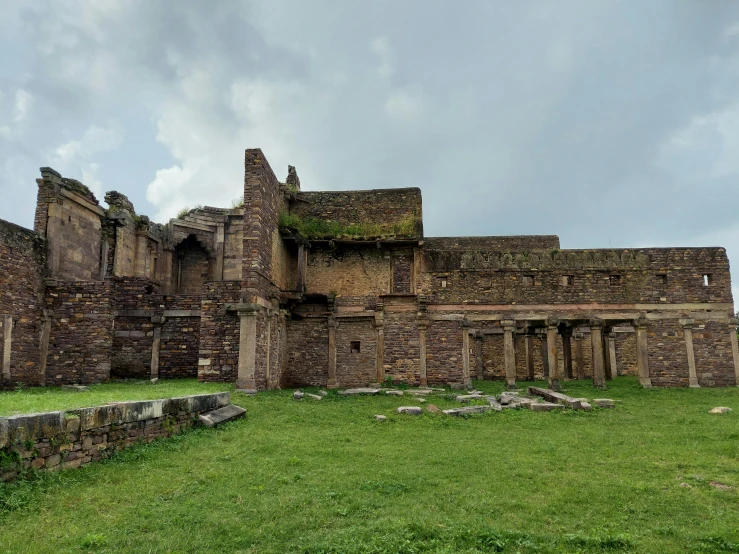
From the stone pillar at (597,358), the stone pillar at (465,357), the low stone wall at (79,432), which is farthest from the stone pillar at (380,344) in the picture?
the low stone wall at (79,432)

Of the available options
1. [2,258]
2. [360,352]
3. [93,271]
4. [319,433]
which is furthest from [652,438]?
[93,271]

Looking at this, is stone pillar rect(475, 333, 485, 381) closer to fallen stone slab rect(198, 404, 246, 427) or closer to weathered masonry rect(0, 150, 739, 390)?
weathered masonry rect(0, 150, 739, 390)

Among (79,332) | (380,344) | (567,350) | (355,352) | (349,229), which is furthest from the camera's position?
(567,350)

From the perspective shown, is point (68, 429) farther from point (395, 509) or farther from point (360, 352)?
point (360, 352)

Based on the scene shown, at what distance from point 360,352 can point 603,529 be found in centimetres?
1717

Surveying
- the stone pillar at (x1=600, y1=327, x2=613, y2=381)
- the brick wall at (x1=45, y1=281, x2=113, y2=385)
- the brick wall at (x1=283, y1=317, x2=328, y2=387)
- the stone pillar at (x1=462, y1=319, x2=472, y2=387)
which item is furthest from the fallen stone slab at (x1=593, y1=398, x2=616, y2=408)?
the brick wall at (x1=45, y1=281, x2=113, y2=385)

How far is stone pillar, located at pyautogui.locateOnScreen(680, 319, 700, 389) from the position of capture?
71.8 ft

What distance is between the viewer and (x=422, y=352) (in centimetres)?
2156

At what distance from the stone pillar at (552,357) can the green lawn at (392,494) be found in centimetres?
893

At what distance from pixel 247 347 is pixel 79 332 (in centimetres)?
687

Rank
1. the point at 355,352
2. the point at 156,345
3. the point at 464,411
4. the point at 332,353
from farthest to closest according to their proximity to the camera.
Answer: the point at 355,352 < the point at 332,353 < the point at 156,345 < the point at 464,411

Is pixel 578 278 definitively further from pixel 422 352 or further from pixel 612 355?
pixel 422 352

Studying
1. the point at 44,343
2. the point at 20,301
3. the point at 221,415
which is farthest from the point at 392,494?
the point at 44,343

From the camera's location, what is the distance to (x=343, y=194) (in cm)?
2373
